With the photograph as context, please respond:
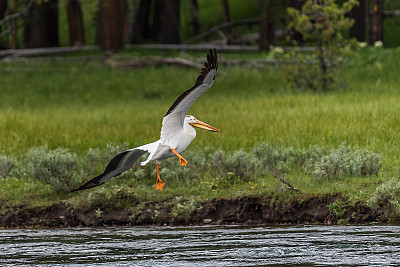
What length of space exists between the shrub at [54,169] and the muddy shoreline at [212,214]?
60 cm

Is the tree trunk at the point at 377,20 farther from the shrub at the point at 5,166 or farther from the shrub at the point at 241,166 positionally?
the shrub at the point at 5,166

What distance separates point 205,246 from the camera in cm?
1002

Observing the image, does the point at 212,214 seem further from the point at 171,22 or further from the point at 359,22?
the point at 171,22

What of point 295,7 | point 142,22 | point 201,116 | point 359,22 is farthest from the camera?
point 142,22

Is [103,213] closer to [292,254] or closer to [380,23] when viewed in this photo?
[292,254]

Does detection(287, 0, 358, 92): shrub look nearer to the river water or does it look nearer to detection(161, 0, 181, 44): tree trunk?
detection(161, 0, 181, 44): tree trunk

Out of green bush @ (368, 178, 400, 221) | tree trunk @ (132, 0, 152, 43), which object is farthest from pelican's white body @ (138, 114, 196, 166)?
tree trunk @ (132, 0, 152, 43)

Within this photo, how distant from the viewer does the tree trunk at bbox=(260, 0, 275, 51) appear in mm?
35281

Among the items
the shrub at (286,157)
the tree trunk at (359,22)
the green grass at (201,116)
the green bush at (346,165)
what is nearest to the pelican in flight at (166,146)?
the green grass at (201,116)

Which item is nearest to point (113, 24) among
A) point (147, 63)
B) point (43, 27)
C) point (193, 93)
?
point (147, 63)

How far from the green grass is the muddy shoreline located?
22cm

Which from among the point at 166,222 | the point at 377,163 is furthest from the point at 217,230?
the point at 377,163

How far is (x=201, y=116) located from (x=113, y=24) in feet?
39.9

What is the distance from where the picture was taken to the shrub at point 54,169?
13617 millimetres
